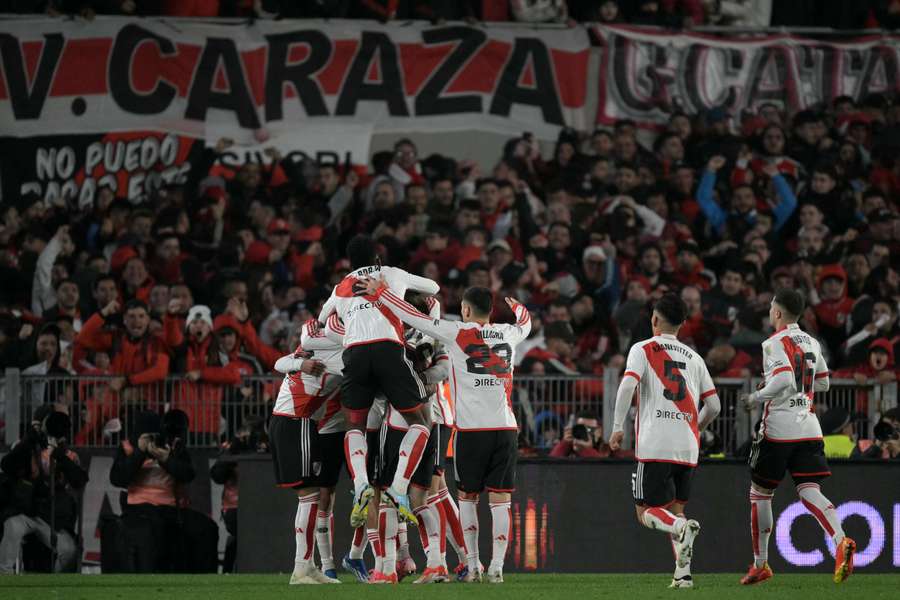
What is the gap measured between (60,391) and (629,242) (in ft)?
23.2

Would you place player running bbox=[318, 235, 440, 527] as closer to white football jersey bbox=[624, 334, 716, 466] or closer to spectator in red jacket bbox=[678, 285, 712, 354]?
white football jersey bbox=[624, 334, 716, 466]

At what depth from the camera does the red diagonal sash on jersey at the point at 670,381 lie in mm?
10867

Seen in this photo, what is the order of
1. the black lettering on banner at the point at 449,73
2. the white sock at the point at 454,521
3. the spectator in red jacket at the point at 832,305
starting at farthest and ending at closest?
1. the black lettering on banner at the point at 449,73
2. the spectator in red jacket at the point at 832,305
3. the white sock at the point at 454,521

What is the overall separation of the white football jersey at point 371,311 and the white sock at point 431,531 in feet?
4.58

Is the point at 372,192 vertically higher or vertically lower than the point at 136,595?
higher

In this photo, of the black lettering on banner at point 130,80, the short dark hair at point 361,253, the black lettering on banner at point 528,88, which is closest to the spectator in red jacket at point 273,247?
the black lettering on banner at point 130,80

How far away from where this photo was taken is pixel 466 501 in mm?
11633

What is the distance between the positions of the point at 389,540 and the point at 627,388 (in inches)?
80.5

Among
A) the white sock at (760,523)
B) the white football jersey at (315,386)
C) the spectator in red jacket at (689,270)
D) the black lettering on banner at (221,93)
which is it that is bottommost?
the white sock at (760,523)

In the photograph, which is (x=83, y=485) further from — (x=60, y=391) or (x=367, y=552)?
(x=367, y=552)

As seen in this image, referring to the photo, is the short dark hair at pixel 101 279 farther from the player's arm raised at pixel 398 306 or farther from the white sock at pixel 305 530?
the player's arm raised at pixel 398 306

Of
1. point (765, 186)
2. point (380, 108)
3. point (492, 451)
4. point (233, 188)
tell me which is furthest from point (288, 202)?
point (492, 451)

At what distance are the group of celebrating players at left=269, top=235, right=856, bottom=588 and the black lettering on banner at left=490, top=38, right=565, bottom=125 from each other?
1047cm

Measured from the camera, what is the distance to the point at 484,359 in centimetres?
1151
